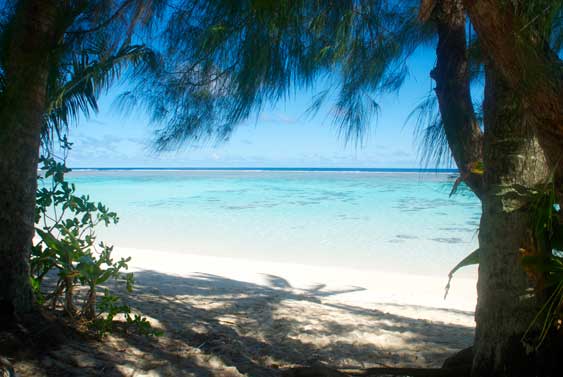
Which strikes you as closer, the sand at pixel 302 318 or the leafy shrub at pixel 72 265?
the leafy shrub at pixel 72 265

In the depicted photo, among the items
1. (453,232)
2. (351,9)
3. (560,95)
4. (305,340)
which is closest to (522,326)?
(560,95)

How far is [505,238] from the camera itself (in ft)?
5.19

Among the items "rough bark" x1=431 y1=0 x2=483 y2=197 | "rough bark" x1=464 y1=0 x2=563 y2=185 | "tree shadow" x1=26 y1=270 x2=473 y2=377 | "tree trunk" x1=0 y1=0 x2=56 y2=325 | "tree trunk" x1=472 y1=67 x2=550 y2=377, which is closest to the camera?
"rough bark" x1=464 y1=0 x2=563 y2=185

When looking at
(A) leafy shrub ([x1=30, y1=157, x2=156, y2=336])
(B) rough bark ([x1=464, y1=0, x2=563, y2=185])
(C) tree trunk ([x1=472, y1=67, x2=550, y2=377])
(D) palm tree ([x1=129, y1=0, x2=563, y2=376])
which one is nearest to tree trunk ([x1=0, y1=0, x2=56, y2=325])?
(A) leafy shrub ([x1=30, y1=157, x2=156, y2=336])

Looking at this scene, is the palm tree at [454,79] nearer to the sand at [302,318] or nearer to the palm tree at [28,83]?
the palm tree at [28,83]

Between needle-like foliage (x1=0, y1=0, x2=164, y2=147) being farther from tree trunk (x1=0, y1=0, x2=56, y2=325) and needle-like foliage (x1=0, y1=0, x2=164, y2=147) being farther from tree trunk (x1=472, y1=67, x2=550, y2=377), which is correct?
tree trunk (x1=472, y1=67, x2=550, y2=377)

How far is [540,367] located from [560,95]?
99cm

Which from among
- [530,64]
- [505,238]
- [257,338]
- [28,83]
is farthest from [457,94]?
[28,83]

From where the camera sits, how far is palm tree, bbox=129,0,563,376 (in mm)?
1014

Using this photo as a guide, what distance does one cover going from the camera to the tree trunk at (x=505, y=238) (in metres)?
1.54

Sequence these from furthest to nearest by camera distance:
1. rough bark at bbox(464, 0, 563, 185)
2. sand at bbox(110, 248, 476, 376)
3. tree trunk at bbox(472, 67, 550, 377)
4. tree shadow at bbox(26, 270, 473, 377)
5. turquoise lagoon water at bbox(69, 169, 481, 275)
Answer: turquoise lagoon water at bbox(69, 169, 481, 275)
sand at bbox(110, 248, 476, 376)
tree shadow at bbox(26, 270, 473, 377)
tree trunk at bbox(472, 67, 550, 377)
rough bark at bbox(464, 0, 563, 185)

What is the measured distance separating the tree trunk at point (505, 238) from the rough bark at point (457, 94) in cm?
32

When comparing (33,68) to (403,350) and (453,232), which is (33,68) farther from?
(453,232)

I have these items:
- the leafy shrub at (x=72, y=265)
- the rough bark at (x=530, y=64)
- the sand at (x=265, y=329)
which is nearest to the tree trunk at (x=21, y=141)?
the leafy shrub at (x=72, y=265)
